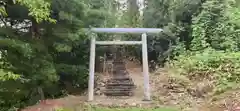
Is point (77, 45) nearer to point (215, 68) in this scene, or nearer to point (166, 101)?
point (166, 101)

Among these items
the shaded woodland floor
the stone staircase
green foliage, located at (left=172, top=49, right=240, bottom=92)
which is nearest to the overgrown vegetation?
green foliage, located at (left=172, top=49, right=240, bottom=92)

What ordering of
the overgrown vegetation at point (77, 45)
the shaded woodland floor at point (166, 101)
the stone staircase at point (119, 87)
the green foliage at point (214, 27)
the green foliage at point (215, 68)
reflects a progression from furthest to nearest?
the green foliage at point (214, 27)
the stone staircase at point (119, 87)
the green foliage at point (215, 68)
the overgrown vegetation at point (77, 45)
the shaded woodland floor at point (166, 101)

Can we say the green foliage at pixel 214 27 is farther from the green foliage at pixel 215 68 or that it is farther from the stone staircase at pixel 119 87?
the stone staircase at pixel 119 87

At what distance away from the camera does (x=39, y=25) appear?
1059cm

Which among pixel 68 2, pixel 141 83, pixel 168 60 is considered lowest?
pixel 141 83

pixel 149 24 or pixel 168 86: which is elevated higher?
pixel 149 24

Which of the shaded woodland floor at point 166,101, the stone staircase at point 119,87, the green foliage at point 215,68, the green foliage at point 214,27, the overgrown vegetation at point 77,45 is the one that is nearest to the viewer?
the shaded woodland floor at point 166,101

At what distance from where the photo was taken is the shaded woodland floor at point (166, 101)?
891 centimetres

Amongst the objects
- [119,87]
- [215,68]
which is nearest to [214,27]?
[215,68]

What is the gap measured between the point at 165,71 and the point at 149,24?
4.31m

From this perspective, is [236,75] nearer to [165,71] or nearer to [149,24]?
[165,71]

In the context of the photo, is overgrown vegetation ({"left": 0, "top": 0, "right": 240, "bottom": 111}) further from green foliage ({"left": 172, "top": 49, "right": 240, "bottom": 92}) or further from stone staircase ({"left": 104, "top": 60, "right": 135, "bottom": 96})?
stone staircase ({"left": 104, "top": 60, "right": 135, "bottom": 96})

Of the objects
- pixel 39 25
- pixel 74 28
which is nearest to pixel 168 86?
pixel 74 28

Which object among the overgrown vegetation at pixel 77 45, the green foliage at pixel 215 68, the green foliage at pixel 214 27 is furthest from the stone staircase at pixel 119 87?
the green foliage at pixel 214 27
